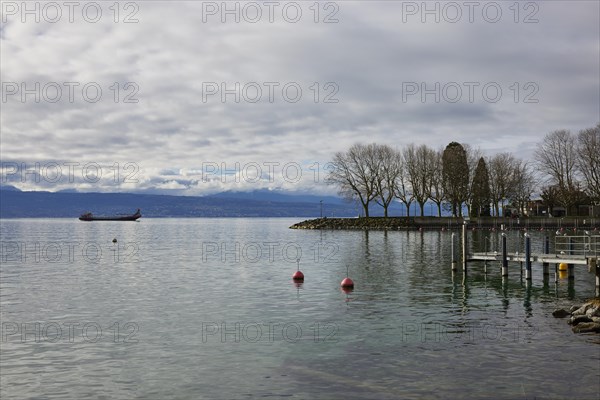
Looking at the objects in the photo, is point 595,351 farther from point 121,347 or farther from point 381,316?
point 121,347

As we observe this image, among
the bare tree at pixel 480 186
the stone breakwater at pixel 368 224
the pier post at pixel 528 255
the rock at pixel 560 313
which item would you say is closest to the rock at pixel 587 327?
the rock at pixel 560 313

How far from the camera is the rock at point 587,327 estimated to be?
24766mm

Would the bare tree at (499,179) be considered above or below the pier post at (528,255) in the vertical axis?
above

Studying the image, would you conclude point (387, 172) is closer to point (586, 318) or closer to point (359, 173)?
point (359, 173)

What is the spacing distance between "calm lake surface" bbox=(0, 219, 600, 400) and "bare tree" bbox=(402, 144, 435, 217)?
92.7 meters

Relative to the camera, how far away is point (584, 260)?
37562 mm

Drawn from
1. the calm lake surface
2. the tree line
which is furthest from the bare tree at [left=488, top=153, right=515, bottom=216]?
the calm lake surface

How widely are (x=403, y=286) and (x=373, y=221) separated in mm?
110390

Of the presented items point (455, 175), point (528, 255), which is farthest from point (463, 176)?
point (528, 255)

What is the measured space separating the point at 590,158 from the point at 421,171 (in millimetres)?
35868

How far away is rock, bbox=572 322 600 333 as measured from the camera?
81.3 ft

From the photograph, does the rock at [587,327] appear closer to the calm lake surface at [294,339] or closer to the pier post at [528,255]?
the calm lake surface at [294,339]

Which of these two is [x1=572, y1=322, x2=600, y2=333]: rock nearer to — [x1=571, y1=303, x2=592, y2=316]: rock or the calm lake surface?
the calm lake surface

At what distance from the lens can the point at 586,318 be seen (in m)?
26.0
